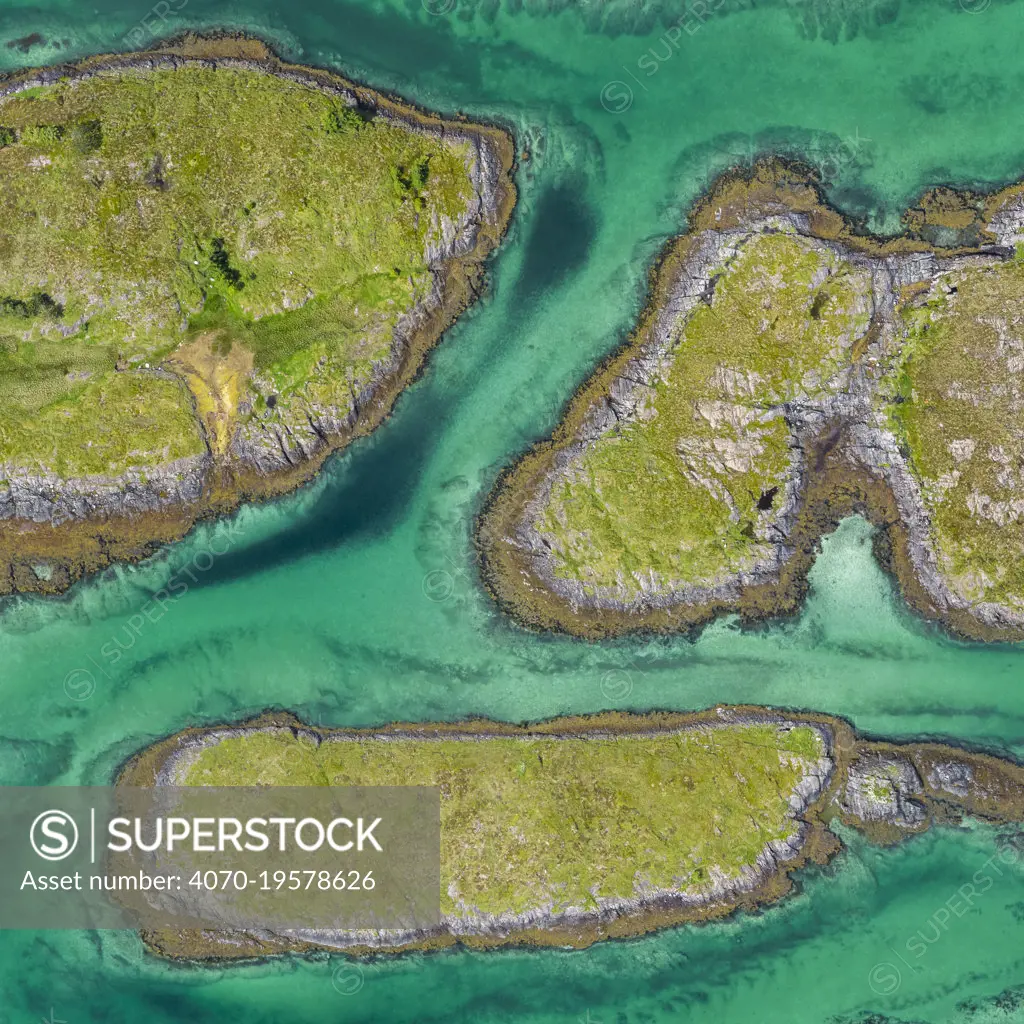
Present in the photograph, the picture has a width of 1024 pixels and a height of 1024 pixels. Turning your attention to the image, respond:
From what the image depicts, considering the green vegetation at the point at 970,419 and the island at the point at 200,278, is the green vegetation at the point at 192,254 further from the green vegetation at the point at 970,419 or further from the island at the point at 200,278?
the green vegetation at the point at 970,419

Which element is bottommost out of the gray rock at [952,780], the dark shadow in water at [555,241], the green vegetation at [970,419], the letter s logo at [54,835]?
the gray rock at [952,780]

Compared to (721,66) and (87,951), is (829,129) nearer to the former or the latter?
(721,66)

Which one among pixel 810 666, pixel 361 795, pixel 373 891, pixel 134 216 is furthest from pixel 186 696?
pixel 810 666

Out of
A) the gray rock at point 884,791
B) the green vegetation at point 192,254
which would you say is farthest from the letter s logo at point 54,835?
the gray rock at point 884,791

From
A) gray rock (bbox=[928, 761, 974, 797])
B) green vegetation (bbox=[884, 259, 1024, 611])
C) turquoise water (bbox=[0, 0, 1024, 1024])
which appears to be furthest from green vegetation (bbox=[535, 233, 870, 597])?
gray rock (bbox=[928, 761, 974, 797])

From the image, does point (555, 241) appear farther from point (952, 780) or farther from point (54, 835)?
point (54, 835)

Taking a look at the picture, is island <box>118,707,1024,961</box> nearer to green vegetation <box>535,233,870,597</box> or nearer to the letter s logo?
the letter s logo
